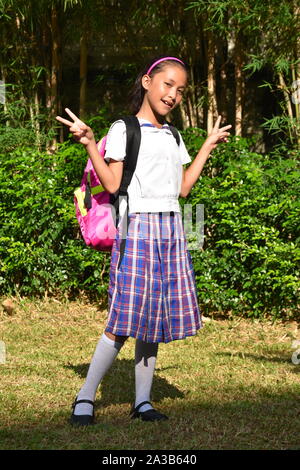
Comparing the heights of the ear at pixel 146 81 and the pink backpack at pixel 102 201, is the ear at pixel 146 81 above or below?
above

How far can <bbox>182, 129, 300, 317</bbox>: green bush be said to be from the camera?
4871 millimetres

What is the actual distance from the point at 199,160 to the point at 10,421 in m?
1.28

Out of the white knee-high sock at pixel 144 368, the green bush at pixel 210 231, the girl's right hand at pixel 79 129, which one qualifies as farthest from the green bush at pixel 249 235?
the girl's right hand at pixel 79 129

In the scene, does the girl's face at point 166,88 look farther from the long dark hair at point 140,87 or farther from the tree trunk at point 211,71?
the tree trunk at point 211,71

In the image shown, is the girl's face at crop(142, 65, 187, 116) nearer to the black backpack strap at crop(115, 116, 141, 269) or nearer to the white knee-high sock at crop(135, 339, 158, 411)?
the black backpack strap at crop(115, 116, 141, 269)

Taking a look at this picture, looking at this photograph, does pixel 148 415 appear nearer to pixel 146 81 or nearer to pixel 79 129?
pixel 79 129

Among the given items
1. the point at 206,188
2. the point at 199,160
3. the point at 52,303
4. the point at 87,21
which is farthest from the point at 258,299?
the point at 87,21

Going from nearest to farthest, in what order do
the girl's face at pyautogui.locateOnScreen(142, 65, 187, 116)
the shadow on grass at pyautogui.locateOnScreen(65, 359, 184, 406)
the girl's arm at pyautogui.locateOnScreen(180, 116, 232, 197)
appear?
the girl's face at pyautogui.locateOnScreen(142, 65, 187, 116)
the girl's arm at pyautogui.locateOnScreen(180, 116, 232, 197)
the shadow on grass at pyautogui.locateOnScreen(65, 359, 184, 406)

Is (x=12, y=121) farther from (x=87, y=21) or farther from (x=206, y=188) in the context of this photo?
(x=206, y=188)

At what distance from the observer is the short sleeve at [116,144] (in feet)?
9.65

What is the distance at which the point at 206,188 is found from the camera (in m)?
5.10

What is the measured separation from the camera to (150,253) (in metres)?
3.00

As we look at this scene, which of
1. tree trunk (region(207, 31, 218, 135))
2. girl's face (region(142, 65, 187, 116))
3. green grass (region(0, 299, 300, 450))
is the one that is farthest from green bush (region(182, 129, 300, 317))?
girl's face (region(142, 65, 187, 116))

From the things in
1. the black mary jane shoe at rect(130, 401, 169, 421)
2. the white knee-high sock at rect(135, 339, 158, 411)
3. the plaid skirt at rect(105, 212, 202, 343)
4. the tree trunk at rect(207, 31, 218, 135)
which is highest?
the tree trunk at rect(207, 31, 218, 135)
